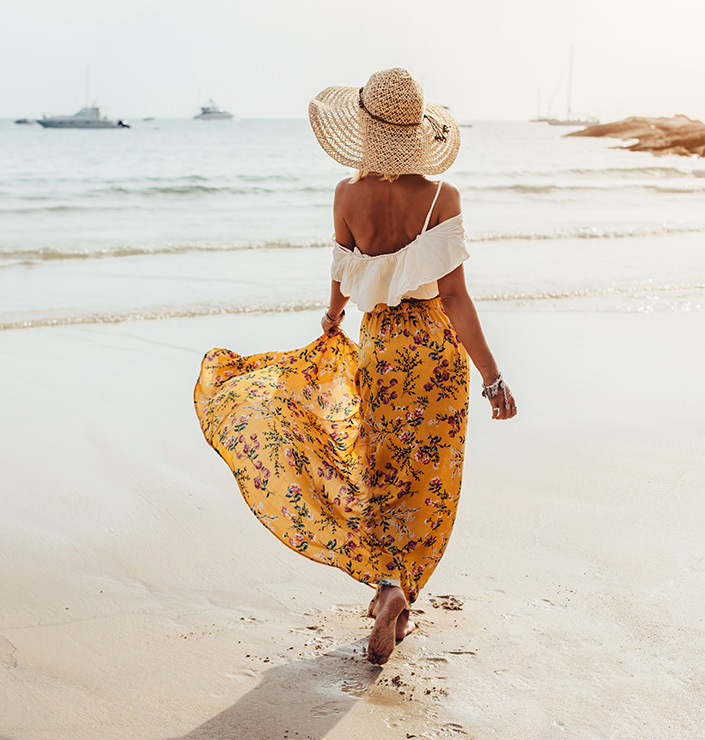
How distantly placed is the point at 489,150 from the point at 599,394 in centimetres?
3594

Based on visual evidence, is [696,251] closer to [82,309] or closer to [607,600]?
[82,309]

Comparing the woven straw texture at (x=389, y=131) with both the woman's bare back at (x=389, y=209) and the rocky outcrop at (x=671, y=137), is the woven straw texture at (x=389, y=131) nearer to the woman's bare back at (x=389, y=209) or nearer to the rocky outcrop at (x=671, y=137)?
the woman's bare back at (x=389, y=209)

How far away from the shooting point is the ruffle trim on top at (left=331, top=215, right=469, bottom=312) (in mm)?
2430

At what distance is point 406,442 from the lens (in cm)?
262

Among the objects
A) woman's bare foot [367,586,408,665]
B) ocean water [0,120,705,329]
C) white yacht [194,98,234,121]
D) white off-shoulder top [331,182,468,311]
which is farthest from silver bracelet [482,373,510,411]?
white yacht [194,98,234,121]

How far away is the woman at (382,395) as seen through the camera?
→ 2.43 meters

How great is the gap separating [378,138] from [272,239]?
970 centimetres

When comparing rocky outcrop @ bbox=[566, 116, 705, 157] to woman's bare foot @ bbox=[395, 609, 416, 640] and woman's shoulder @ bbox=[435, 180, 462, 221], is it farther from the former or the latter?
woman's bare foot @ bbox=[395, 609, 416, 640]

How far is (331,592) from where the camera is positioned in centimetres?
303

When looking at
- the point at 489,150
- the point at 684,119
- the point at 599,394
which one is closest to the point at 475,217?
the point at 599,394

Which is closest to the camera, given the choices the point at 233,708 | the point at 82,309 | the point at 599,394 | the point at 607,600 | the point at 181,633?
the point at 233,708

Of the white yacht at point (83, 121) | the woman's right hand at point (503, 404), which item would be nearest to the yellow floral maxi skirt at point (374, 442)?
the woman's right hand at point (503, 404)

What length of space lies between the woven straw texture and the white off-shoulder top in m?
0.13

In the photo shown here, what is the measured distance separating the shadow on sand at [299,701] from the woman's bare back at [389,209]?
4.32 ft
